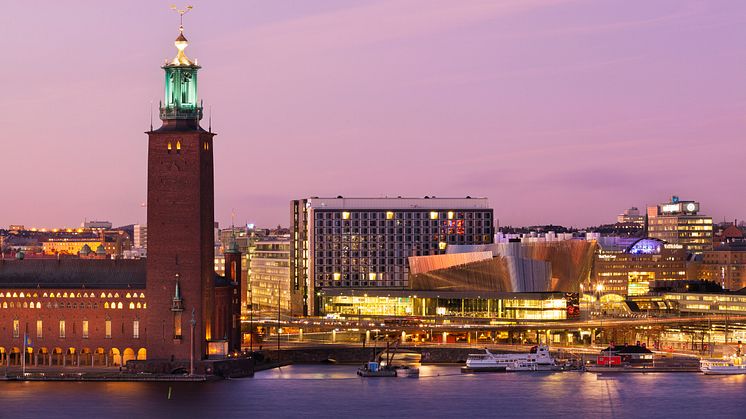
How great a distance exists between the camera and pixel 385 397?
113 meters

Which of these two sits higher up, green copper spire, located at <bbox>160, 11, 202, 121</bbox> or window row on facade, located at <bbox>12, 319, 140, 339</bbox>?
green copper spire, located at <bbox>160, 11, 202, 121</bbox>

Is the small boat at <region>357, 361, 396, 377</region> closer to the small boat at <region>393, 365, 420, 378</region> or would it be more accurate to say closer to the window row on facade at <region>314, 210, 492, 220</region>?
the small boat at <region>393, 365, 420, 378</region>

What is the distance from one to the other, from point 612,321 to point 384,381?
141ft

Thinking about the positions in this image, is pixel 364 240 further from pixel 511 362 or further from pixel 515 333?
pixel 511 362

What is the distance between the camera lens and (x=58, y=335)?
120250mm

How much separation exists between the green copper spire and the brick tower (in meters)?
0.28

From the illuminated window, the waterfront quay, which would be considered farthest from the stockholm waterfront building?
the illuminated window

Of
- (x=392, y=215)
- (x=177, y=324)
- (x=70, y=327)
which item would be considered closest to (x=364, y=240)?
(x=392, y=215)

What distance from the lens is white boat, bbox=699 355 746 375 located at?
13200 cm

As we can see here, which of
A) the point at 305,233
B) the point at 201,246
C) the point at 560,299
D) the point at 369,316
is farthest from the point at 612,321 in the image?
the point at 201,246

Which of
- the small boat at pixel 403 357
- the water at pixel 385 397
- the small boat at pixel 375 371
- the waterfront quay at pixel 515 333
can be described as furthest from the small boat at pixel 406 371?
the waterfront quay at pixel 515 333

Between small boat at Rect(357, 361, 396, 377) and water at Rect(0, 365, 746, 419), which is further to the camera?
small boat at Rect(357, 361, 396, 377)

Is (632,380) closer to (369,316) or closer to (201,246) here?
(201,246)

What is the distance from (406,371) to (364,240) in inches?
2297
